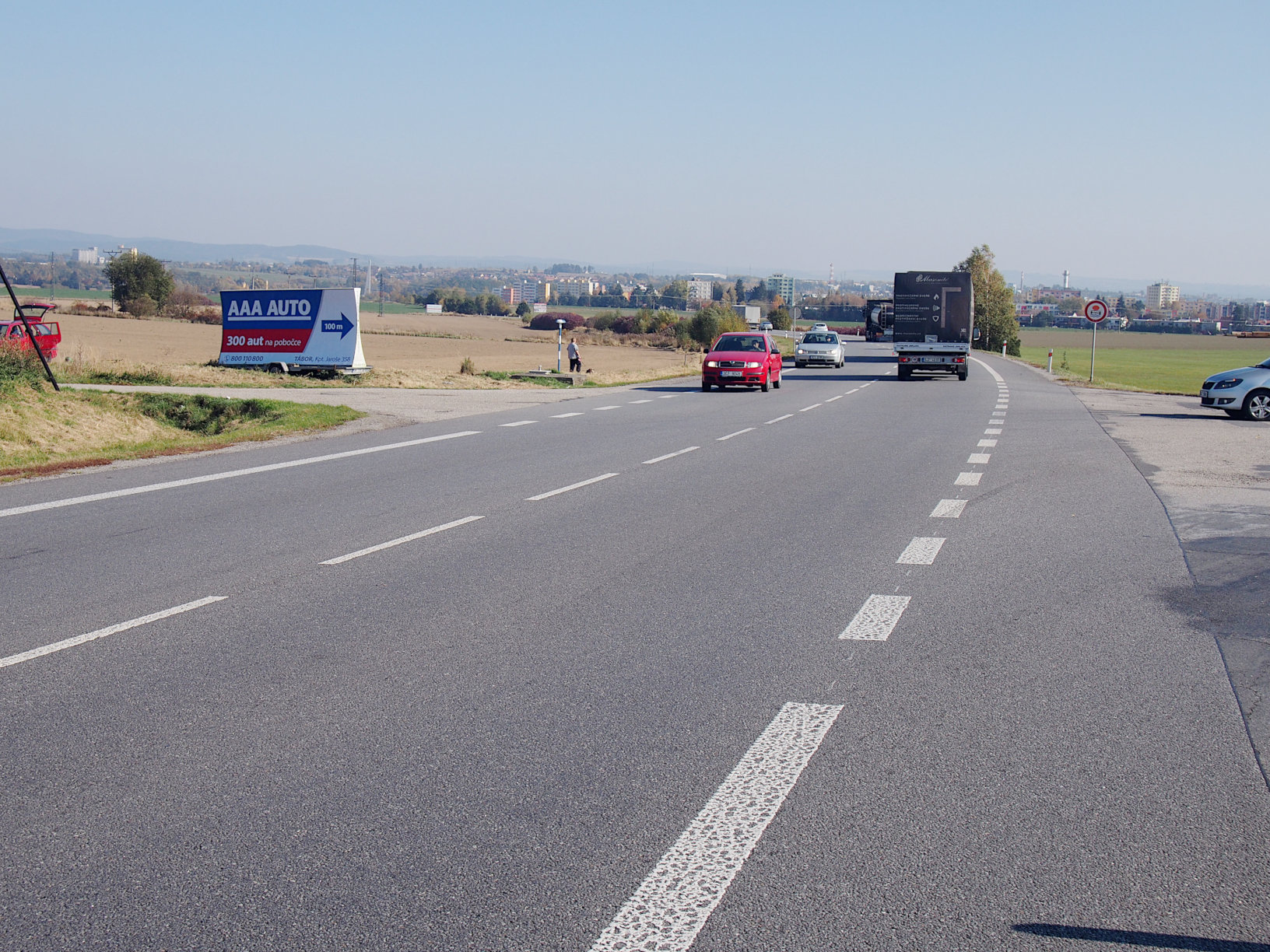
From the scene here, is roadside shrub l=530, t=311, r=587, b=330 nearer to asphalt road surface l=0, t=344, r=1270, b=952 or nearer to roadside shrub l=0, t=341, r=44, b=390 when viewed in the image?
roadside shrub l=0, t=341, r=44, b=390

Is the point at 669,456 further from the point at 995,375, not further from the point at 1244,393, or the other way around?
the point at 995,375

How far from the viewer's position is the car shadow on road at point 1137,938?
11.0 feet

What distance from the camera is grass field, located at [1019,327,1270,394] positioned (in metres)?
52.6

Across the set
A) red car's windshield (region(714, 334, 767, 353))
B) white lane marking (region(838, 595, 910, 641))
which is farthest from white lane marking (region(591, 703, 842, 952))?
red car's windshield (region(714, 334, 767, 353))

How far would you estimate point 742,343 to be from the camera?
32719mm

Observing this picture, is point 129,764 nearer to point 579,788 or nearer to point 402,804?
point 402,804

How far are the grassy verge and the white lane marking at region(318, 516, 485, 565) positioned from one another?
5.94 meters

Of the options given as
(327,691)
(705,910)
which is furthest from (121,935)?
(327,691)

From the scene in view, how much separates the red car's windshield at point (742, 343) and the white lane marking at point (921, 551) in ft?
75.3

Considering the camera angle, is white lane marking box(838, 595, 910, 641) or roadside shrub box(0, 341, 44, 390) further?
roadside shrub box(0, 341, 44, 390)

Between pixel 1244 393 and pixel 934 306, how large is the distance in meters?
15.8

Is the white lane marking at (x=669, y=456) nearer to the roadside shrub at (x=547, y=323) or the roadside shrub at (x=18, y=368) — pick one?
the roadside shrub at (x=18, y=368)

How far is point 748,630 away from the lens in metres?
6.76

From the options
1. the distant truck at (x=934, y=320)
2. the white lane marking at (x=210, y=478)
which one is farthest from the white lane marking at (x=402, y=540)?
the distant truck at (x=934, y=320)
